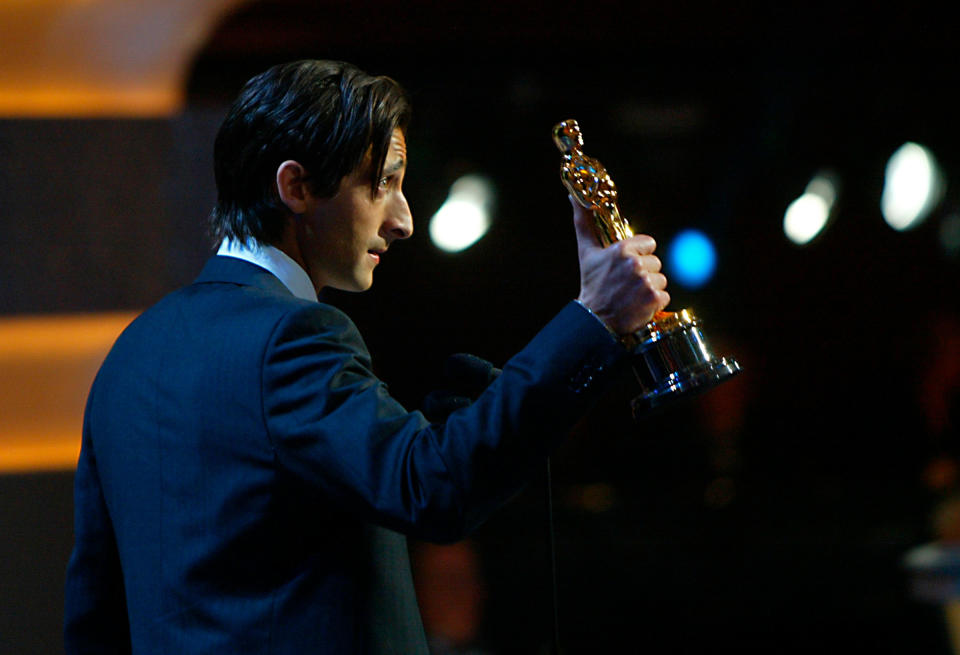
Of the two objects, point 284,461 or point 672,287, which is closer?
point 284,461

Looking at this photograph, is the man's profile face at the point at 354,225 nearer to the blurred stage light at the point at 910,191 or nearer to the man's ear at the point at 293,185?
the man's ear at the point at 293,185

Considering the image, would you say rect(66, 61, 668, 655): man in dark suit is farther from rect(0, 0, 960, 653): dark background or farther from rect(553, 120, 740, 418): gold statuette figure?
rect(0, 0, 960, 653): dark background

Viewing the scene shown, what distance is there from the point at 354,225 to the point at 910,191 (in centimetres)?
250

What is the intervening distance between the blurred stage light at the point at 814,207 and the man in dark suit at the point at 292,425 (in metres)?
2.14

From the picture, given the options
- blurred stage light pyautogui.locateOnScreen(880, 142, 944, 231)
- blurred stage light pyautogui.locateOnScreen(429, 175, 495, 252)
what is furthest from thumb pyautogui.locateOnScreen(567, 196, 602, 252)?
blurred stage light pyautogui.locateOnScreen(880, 142, 944, 231)

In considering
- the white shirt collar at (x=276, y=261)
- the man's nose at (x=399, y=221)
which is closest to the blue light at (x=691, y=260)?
the man's nose at (x=399, y=221)

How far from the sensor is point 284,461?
900 mm

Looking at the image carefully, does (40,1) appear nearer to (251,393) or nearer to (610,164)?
(251,393)

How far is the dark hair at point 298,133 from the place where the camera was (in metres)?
1.10

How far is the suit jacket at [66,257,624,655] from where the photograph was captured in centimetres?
87

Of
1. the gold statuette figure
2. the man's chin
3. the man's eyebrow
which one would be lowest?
the gold statuette figure

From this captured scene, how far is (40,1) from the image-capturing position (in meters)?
1.59

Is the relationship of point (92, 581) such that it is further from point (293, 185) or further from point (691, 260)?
point (691, 260)

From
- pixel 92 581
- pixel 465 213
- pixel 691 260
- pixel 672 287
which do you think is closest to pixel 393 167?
pixel 92 581
